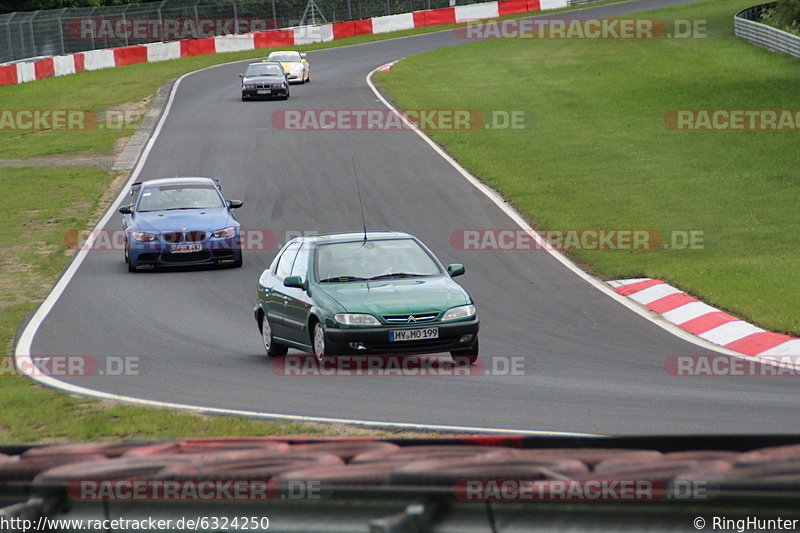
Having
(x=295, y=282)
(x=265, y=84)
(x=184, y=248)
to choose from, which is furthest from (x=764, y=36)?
(x=295, y=282)

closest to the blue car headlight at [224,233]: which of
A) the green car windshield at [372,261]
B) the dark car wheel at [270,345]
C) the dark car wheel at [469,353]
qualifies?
the dark car wheel at [270,345]

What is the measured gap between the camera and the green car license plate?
11.7 meters

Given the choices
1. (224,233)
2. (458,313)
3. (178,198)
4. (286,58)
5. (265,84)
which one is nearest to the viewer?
(458,313)

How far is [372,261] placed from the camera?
13.0 metres

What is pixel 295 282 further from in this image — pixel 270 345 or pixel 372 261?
pixel 270 345

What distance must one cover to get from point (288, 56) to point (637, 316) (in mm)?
35982

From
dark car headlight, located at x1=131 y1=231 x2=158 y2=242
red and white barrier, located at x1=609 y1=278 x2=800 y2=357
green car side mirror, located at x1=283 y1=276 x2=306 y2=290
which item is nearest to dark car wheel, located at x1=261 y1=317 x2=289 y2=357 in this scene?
green car side mirror, located at x1=283 y1=276 x2=306 y2=290

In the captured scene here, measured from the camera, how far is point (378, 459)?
4.89 metres

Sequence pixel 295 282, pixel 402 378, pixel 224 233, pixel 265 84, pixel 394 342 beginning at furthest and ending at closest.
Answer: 1. pixel 265 84
2. pixel 224 233
3. pixel 295 282
4. pixel 394 342
5. pixel 402 378

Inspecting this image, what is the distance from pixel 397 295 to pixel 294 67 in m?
36.7

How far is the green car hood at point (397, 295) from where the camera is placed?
11797mm

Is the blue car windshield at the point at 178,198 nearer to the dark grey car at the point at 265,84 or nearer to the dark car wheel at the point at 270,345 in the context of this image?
the dark car wheel at the point at 270,345

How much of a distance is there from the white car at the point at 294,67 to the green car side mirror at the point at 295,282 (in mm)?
35131

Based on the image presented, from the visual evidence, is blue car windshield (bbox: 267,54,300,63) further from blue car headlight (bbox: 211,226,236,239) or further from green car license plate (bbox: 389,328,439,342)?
green car license plate (bbox: 389,328,439,342)
